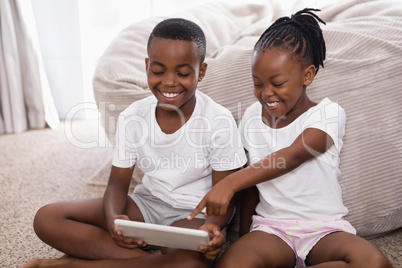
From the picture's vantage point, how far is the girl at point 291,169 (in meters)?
0.95

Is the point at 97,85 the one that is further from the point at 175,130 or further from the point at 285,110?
the point at 285,110

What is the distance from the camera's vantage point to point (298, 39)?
3.27 ft

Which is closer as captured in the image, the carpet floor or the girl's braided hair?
the girl's braided hair

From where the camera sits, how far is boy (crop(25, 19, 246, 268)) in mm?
1001

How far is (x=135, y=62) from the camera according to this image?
1.47 metres

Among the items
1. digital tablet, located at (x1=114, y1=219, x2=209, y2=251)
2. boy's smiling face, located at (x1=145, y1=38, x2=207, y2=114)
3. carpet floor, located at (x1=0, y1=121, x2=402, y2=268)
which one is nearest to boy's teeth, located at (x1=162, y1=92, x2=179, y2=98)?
boy's smiling face, located at (x1=145, y1=38, x2=207, y2=114)

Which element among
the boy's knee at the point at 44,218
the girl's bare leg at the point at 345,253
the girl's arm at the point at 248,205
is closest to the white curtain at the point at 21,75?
the boy's knee at the point at 44,218

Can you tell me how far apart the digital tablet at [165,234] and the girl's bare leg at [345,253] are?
26 centimetres

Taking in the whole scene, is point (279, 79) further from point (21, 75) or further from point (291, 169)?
point (21, 75)

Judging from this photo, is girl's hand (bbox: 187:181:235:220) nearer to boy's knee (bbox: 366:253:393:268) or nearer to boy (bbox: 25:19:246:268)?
boy (bbox: 25:19:246:268)

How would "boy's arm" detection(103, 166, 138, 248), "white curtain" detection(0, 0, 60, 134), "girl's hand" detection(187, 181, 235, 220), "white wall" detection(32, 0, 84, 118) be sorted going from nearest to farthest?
"girl's hand" detection(187, 181, 235, 220) < "boy's arm" detection(103, 166, 138, 248) < "white curtain" detection(0, 0, 60, 134) < "white wall" detection(32, 0, 84, 118)

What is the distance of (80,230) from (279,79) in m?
0.60

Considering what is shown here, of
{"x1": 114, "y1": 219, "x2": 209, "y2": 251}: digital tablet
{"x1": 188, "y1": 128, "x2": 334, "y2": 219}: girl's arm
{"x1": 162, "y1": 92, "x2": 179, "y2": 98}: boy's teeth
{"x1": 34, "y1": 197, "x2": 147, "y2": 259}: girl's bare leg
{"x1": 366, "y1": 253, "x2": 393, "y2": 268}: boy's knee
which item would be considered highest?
{"x1": 162, "y1": 92, "x2": 179, "y2": 98}: boy's teeth

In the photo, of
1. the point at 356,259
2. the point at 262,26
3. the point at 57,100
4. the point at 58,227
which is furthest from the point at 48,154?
the point at 356,259
